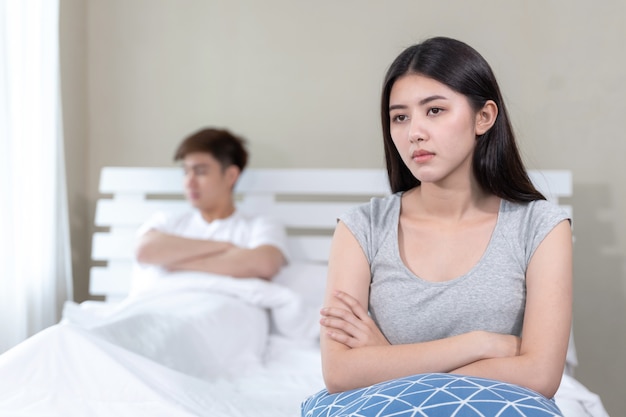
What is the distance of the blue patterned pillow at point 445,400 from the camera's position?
957 millimetres

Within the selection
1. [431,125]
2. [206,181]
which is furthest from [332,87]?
[431,125]

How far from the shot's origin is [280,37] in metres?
3.04

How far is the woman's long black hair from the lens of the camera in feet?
4.15

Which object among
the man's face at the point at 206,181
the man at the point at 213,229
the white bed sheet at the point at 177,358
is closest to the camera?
the white bed sheet at the point at 177,358

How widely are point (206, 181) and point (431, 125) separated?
1.55 metres

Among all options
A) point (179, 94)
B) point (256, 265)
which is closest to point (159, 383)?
point (256, 265)

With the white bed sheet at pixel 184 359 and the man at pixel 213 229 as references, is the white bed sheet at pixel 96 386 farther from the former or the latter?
the man at pixel 213 229

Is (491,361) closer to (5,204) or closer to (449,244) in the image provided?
(449,244)

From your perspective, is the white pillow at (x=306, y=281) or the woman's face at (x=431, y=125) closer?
the woman's face at (x=431, y=125)

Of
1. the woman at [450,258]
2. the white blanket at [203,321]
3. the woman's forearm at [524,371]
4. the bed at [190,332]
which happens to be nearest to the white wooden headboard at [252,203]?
the bed at [190,332]

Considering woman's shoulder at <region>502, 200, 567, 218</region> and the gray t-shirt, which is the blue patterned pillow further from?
woman's shoulder at <region>502, 200, 567, 218</region>

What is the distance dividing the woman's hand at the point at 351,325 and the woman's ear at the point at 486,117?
0.38 meters

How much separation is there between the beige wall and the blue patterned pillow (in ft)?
6.14

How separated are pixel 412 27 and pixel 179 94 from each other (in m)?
1.02
